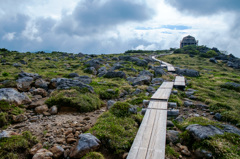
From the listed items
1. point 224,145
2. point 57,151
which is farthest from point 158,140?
point 57,151

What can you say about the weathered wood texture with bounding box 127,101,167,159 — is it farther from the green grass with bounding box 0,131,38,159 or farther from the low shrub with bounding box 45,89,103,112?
the low shrub with bounding box 45,89,103,112

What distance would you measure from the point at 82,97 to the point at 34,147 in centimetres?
460

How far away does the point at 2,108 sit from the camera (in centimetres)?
738

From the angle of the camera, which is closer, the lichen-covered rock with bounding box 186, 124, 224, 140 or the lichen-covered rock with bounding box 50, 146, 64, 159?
the lichen-covered rock with bounding box 50, 146, 64, 159

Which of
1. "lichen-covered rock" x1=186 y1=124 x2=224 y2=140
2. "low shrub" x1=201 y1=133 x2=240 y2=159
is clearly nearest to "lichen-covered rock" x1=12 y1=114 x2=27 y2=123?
"lichen-covered rock" x1=186 y1=124 x2=224 y2=140

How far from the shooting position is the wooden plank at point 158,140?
4644 mm

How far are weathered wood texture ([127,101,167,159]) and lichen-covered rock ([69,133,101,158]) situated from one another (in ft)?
4.01

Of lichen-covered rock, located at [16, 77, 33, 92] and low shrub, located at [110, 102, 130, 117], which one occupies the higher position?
lichen-covered rock, located at [16, 77, 33, 92]

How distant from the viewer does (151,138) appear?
5.45 meters

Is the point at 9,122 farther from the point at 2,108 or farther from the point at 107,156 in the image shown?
the point at 107,156

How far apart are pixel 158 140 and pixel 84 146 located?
2.39 meters

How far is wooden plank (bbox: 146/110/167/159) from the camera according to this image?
4.64m

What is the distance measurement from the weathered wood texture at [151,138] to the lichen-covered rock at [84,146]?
122cm

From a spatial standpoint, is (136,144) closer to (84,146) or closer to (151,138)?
(151,138)
